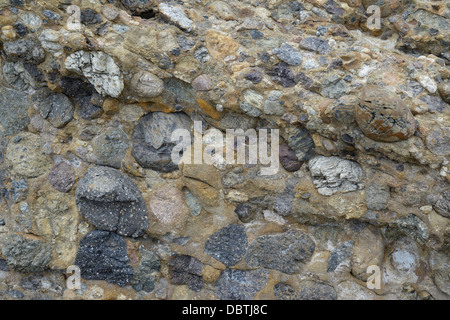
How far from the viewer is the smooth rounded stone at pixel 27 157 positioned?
2891 mm

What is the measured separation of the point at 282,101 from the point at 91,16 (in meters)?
1.39

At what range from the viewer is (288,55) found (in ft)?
9.18

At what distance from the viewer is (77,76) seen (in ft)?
9.23

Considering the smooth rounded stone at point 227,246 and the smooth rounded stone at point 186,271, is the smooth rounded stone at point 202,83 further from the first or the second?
the smooth rounded stone at point 186,271

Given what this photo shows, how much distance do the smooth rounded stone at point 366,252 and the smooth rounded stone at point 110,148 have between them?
1725 millimetres

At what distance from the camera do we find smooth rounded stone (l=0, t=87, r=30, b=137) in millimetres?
2957

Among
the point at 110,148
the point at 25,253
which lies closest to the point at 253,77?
the point at 110,148

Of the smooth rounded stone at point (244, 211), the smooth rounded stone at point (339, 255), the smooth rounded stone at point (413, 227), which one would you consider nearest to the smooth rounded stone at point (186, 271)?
the smooth rounded stone at point (244, 211)

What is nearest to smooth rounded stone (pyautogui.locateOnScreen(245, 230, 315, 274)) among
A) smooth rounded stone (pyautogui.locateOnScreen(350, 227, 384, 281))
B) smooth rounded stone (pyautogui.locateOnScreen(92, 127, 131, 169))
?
smooth rounded stone (pyautogui.locateOnScreen(350, 227, 384, 281))

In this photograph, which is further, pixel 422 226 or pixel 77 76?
pixel 77 76

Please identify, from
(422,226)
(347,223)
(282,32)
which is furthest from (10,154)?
(422,226)

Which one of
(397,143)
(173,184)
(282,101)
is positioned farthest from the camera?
(173,184)

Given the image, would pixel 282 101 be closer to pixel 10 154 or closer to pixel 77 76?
pixel 77 76

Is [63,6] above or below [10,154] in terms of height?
above
